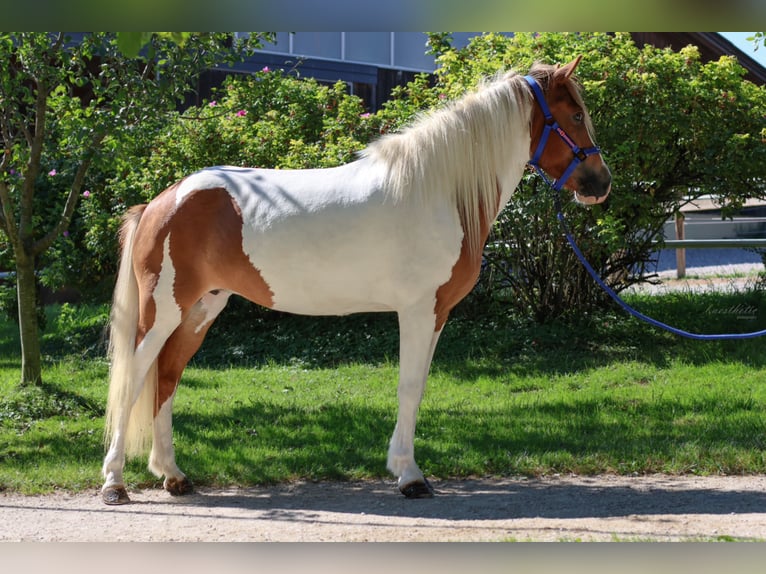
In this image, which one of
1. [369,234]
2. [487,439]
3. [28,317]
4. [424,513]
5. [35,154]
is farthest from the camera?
[28,317]

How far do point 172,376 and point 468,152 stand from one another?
7.00ft

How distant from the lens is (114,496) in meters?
4.71

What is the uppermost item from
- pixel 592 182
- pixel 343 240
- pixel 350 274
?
pixel 592 182

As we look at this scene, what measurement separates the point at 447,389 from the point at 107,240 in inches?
167

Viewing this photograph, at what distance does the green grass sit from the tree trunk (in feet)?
0.65

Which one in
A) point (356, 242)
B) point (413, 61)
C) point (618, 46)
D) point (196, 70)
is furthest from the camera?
point (413, 61)

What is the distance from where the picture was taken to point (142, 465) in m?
5.36

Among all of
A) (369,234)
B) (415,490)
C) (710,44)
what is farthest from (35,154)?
(710,44)

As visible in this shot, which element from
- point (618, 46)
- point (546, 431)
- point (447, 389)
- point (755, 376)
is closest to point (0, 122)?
point (447, 389)

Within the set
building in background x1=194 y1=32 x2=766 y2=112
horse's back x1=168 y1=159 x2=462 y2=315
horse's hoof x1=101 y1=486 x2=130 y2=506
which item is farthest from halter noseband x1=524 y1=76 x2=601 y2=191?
building in background x1=194 y1=32 x2=766 y2=112

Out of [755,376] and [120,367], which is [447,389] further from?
[120,367]

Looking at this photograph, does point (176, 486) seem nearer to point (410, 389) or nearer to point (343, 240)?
point (410, 389)

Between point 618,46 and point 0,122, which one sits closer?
point 0,122

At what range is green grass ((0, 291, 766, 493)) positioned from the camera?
537 centimetres
